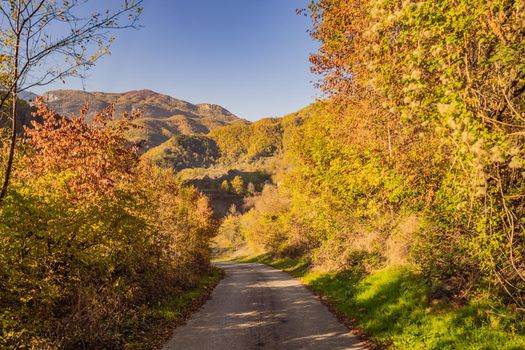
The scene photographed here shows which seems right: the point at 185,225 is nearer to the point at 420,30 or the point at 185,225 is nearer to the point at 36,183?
the point at 36,183

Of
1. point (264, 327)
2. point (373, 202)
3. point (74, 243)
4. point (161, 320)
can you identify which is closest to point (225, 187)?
point (373, 202)

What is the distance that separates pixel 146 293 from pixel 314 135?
49.5ft

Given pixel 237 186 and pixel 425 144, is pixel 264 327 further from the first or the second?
pixel 237 186

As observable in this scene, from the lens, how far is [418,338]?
9250mm

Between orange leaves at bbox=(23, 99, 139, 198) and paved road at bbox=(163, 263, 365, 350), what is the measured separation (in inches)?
235

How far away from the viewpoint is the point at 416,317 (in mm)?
10461

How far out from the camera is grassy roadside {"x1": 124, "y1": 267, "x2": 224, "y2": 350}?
426 inches

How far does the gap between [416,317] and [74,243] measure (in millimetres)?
10665

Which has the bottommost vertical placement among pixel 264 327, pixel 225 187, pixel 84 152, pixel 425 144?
pixel 264 327

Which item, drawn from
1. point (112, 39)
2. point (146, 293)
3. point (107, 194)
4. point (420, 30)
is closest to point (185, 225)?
point (146, 293)

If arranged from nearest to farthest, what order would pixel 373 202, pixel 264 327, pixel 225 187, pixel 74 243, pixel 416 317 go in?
pixel 74 243
pixel 416 317
pixel 264 327
pixel 373 202
pixel 225 187

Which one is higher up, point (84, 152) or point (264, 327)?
point (84, 152)

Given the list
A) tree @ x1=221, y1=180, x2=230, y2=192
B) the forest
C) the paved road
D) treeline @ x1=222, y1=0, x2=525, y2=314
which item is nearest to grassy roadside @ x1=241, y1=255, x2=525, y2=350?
the forest

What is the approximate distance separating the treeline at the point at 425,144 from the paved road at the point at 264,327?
4059 mm
